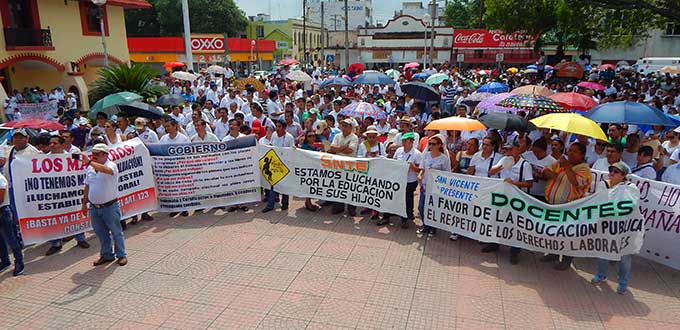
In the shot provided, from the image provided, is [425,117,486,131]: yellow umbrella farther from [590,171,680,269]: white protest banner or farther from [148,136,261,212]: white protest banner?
[148,136,261,212]: white protest banner

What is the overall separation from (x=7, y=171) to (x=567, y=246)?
23.9 feet

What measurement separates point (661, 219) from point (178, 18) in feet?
189

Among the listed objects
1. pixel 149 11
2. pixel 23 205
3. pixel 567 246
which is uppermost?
pixel 149 11

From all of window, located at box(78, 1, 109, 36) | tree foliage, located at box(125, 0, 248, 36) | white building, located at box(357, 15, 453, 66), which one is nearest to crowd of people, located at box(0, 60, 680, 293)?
window, located at box(78, 1, 109, 36)

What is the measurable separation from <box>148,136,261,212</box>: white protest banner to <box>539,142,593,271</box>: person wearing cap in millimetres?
4739

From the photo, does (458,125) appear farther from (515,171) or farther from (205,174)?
(205,174)

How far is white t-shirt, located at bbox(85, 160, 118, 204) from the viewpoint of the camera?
577 centimetres

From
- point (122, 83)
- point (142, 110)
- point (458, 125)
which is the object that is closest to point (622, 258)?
point (458, 125)

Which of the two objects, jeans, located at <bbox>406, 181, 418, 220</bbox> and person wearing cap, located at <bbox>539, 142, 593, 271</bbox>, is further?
jeans, located at <bbox>406, 181, 418, 220</bbox>

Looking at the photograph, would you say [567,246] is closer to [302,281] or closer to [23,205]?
[302,281]

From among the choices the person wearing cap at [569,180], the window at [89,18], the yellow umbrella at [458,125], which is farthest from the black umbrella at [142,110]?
the window at [89,18]

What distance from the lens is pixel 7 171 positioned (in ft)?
20.5

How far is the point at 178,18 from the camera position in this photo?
2183 inches

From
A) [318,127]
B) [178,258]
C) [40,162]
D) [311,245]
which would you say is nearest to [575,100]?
[318,127]
